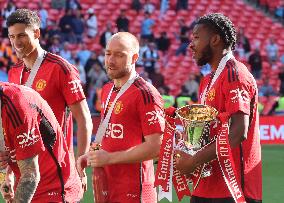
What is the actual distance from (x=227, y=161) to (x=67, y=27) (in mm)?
16027

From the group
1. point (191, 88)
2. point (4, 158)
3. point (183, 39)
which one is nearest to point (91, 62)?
point (191, 88)

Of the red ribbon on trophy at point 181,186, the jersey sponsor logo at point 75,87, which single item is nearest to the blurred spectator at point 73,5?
the jersey sponsor logo at point 75,87

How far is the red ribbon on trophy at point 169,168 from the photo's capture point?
4562 mm

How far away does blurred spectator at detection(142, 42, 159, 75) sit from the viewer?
63.6 feet

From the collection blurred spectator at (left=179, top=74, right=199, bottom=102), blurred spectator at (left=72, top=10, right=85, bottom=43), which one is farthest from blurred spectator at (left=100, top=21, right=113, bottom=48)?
blurred spectator at (left=179, top=74, right=199, bottom=102)

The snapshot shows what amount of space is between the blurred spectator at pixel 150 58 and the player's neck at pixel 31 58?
44.4 feet

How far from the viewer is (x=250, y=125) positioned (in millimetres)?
4613

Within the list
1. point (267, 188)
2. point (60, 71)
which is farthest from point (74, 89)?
point (267, 188)

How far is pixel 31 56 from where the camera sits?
5.75m

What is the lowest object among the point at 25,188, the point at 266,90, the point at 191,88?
the point at 266,90

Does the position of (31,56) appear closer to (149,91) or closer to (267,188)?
(149,91)

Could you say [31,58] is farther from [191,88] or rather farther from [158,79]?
[158,79]

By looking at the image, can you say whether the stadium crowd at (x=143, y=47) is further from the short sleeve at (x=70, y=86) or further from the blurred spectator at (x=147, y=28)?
the short sleeve at (x=70, y=86)

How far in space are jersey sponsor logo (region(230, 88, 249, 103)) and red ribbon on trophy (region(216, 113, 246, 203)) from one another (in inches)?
4.1
